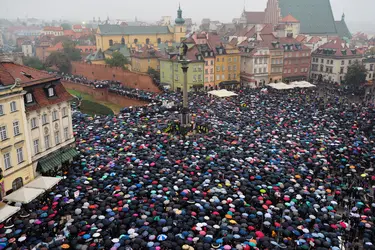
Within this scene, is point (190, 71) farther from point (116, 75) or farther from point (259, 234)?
point (259, 234)

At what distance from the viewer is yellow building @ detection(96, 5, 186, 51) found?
365 ft

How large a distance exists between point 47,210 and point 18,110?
847 cm

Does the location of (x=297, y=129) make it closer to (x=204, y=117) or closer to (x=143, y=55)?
(x=204, y=117)

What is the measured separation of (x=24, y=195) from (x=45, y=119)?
7.38m

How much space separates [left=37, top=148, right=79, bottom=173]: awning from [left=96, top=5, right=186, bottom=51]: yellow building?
82.6 m

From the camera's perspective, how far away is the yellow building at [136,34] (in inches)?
4382

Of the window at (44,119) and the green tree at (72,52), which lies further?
the green tree at (72,52)

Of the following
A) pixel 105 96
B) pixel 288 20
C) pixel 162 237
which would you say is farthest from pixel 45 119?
pixel 288 20

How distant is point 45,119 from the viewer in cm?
3045

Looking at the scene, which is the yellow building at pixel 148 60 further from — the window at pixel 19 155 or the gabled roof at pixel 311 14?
the gabled roof at pixel 311 14

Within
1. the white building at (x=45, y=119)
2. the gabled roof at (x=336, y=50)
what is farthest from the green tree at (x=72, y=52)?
the white building at (x=45, y=119)

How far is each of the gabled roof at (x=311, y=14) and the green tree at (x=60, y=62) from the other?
72837 millimetres

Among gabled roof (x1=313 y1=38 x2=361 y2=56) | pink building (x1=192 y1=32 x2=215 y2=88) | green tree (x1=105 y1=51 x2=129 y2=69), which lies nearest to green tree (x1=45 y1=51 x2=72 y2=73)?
green tree (x1=105 y1=51 x2=129 y2=69)

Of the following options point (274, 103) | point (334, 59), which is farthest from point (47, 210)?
point (334, 59)
